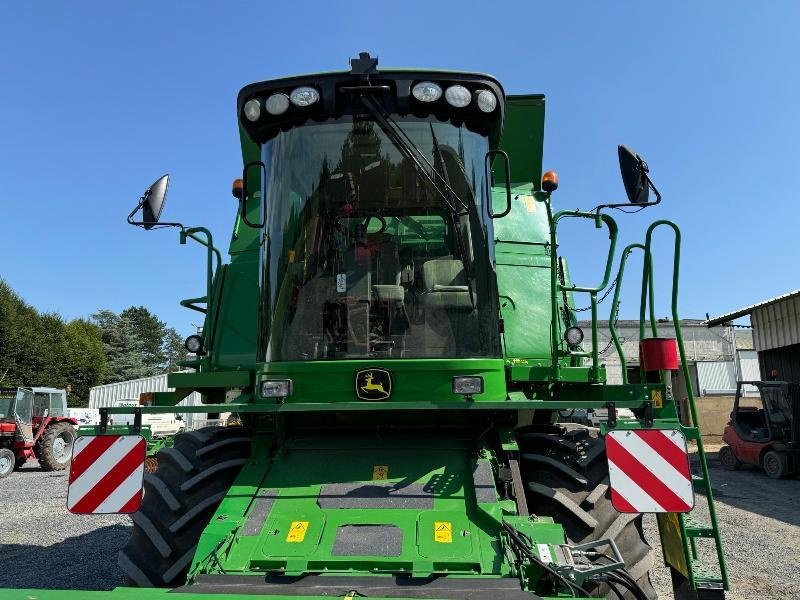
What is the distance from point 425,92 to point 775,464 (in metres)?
13.5

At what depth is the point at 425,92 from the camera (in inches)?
144

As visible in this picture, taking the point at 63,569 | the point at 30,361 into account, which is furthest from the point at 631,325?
the point at 30,361

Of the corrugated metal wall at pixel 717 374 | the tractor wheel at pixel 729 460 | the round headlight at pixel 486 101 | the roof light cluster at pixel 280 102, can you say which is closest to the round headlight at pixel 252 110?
the roof light cluster at pixel 280 102

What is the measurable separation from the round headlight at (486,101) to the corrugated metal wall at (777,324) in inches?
550

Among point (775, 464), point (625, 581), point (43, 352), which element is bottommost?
point (775, 464)

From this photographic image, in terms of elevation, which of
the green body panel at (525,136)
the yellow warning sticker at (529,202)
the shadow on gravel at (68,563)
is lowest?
the shadow on gravel at (68,563)

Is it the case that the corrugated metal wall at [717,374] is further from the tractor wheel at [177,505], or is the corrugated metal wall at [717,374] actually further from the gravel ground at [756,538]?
the tractor wheel at [177,505]

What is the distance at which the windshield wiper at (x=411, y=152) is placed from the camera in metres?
3.67

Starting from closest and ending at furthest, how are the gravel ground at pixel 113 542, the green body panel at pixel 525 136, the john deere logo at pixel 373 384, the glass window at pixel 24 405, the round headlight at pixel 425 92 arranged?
the john deere logo at pixel 373 384, the round headlight at pixel 425 92, the gravel ground at pixel 113 542, the green body panel at pixel 525 136, the glass window at pixel 24 405

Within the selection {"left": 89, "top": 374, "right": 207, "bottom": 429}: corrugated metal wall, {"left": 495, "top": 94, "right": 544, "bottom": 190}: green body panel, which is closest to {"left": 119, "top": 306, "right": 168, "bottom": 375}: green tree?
{"left": 89, "top": 374, "right": 207, "bottom": 429}: corrugated metal wall

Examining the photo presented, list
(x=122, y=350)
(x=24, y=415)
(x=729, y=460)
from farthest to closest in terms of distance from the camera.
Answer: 1. (x=122, y=350)
2. (x=24, y=415)
3. (x=729, y=460)

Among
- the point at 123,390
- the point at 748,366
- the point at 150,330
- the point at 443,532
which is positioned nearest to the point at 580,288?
the point at 443,532

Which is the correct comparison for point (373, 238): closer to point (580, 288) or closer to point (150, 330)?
point (580, 288)

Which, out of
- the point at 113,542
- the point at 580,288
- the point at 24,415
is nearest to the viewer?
the point at 580,288
